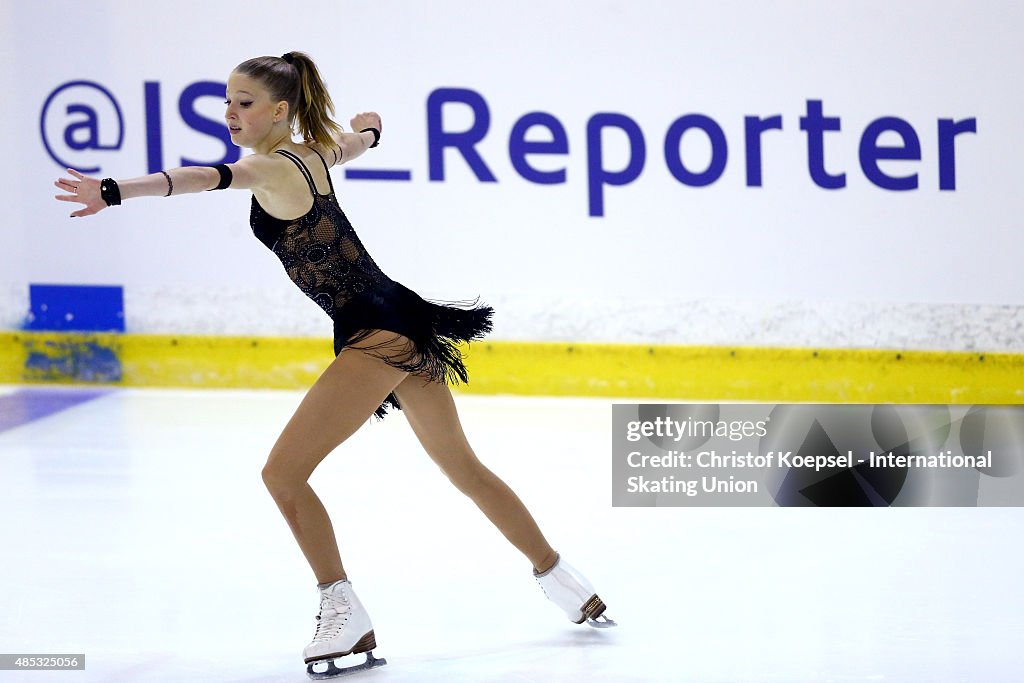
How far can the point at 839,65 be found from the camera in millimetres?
5277

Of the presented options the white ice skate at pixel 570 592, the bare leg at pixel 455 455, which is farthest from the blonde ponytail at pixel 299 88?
the white ice skate at pixel 570 592

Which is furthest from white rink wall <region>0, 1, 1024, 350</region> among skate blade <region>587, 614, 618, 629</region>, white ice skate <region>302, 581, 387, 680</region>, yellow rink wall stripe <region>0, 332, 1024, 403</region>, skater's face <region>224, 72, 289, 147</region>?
white ice skate <region>302, 581, 387, 680</region>

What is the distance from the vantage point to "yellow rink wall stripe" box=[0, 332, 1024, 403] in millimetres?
5426

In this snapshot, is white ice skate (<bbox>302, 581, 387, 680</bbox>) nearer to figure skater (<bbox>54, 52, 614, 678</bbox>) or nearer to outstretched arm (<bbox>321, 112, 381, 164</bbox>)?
figure skater (<bbox>54, 52, 614, 678</bbox>)

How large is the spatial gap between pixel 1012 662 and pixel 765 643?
1.67 feet

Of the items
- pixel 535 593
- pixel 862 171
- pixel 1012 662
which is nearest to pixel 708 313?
pixel 862 171

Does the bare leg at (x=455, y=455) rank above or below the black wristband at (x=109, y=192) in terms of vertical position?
below

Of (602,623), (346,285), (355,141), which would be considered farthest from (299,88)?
(602,623)

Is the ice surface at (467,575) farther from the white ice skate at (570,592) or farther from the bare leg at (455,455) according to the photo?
the bare leg at (455,455)

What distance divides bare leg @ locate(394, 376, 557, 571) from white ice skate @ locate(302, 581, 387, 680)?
0.34 meters

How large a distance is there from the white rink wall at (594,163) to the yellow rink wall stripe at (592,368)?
7cm

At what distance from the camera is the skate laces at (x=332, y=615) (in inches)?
106

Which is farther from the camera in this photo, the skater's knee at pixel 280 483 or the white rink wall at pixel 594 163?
A: the white rink wall at pixel 594 163
